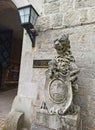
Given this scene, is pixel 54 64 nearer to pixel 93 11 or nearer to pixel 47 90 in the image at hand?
pixel 47 90

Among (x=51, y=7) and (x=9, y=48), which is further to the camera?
(x=9, y=48)

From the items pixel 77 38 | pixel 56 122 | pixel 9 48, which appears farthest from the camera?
pixel 9 48

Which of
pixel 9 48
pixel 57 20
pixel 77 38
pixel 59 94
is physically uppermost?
pixel 9 48

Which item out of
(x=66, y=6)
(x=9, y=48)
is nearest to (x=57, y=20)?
(x=66, y=6)

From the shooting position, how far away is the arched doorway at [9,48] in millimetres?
5770

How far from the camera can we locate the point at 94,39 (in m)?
2.64

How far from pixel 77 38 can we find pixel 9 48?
3.75 metres

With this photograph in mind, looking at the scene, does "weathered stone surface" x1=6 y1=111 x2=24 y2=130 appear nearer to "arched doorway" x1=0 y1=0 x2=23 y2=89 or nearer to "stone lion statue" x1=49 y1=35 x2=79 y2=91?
"stone lion statue" x1=49 y1=35 x2=79 y2=91

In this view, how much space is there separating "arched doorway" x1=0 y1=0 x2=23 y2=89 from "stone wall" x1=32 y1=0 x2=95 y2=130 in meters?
2.57

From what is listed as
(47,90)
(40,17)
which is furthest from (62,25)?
(47,90)

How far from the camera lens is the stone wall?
102 inches

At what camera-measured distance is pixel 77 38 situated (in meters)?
2.77

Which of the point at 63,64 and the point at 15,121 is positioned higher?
the point at 63,64

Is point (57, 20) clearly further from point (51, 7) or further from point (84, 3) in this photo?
point (84, 3)
